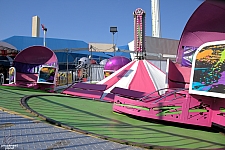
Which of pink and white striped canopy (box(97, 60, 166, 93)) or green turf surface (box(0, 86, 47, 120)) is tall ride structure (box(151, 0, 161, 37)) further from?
green turf surface (box(0, 86, 47, 120))

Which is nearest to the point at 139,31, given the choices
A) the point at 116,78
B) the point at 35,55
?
the point at 116,78

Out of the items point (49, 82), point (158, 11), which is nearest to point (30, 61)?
point (49, 82)

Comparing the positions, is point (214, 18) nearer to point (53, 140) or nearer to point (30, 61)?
point (53, 140)

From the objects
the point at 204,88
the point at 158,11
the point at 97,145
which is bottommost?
the point at 97,145

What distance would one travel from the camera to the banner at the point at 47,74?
41.2ft

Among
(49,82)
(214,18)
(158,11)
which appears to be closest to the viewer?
(214,18)

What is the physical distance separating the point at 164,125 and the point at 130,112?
1.13m

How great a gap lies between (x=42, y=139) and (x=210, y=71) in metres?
4.13

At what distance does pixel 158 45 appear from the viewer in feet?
91.7

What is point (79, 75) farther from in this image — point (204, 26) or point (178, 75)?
point (204, 26)

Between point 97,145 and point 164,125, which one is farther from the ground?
point 97,145

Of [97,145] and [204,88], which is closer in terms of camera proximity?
[97,145]

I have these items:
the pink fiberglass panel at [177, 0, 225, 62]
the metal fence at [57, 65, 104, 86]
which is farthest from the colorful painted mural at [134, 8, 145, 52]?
the metal fence at [57, 65, 104, 86]

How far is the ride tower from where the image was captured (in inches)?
516
